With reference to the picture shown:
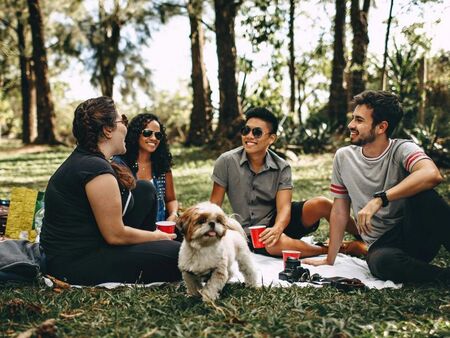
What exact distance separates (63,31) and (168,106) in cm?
1174

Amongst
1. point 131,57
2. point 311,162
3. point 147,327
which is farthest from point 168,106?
point 147,327

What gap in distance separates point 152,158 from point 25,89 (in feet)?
76.9

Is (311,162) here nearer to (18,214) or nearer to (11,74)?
(18,214)

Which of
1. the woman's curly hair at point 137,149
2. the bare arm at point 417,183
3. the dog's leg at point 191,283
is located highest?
the woman's curly hair at point 137,149

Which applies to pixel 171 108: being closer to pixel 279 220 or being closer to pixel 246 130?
pixel 246 130

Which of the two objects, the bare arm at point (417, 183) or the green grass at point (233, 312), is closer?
the green grass at point (233, 312)

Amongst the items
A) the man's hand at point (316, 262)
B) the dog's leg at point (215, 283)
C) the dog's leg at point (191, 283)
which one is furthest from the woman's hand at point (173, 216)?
the dog's leg at point (215, 283)

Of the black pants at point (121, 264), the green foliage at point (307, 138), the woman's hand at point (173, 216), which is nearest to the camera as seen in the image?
the black pants at point (121, 264)

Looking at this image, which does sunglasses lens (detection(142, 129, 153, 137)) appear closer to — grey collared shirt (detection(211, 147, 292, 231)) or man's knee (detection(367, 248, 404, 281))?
grey collared shirt (detection(211, 147, 292, 231))

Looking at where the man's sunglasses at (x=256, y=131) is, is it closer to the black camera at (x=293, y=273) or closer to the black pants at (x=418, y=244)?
the black camera at (x=293, y=273)

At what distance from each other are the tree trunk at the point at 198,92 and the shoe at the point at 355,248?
14.7 metres

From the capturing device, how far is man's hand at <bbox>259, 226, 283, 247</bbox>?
15.3 ft

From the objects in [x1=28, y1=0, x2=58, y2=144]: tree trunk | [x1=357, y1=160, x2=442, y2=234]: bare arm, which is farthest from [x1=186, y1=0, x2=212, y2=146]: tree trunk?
[x1=357, y1=160, x2=442, y2=234]: bare arm

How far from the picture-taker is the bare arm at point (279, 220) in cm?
469
